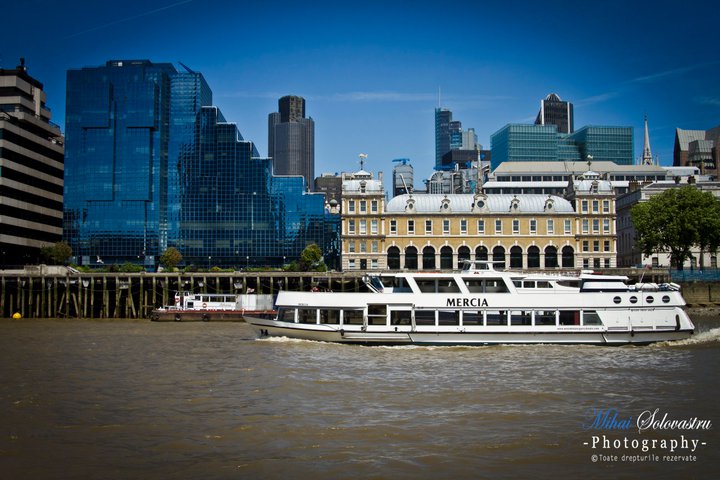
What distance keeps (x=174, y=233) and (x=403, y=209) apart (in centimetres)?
6662

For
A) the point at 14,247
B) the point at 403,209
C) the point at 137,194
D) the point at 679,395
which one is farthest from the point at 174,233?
the point at 679,395

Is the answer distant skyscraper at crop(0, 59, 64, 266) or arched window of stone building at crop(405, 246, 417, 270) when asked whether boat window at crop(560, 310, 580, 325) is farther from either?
distant skyscraper at crop(0, 59, 64, 266)

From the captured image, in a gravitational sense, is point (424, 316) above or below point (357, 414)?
above

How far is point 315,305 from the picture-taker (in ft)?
167

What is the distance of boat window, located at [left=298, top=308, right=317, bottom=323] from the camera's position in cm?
5144

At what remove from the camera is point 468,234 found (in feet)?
382

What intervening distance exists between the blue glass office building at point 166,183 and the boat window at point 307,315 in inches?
4488

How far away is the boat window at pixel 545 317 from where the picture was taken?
50.0m

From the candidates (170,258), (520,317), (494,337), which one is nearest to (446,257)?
(170,258)

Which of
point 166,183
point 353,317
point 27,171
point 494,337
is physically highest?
point 166,183

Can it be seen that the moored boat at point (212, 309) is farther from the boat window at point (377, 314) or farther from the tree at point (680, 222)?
the tree at point (680, 222)

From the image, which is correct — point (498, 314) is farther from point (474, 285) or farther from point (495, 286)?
point (474, 285)

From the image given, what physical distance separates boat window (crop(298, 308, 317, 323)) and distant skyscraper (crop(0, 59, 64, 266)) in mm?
90362

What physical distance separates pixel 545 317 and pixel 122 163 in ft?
430
